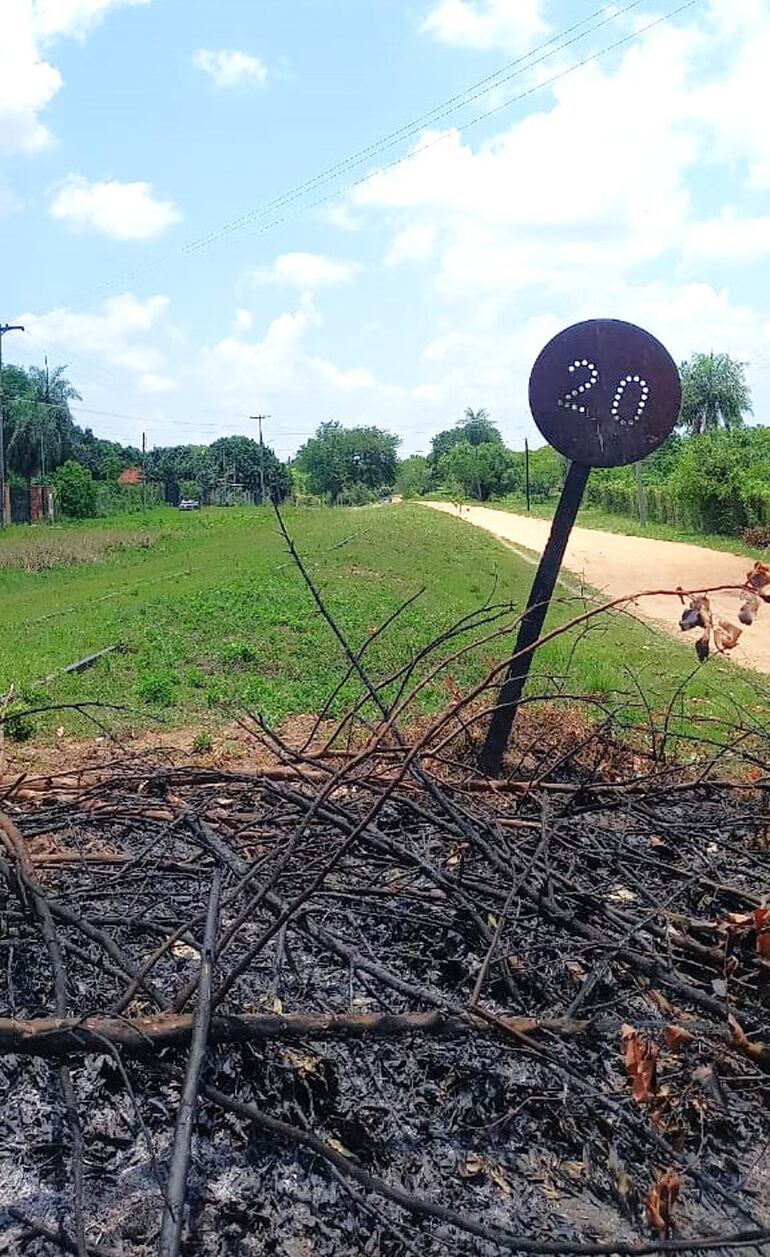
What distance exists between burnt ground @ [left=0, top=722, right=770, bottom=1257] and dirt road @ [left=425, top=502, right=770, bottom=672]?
30.6 ft

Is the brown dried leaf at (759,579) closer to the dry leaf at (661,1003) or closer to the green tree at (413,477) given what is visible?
the dry leaf at (661,1003)

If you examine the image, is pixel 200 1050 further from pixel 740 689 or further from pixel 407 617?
pixel 407 617

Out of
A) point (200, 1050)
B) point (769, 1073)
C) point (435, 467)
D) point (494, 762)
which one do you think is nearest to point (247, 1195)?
point (200, 1050)

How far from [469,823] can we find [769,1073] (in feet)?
3.34

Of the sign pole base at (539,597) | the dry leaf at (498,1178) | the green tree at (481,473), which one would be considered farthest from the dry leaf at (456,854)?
the green tree at (481,473)

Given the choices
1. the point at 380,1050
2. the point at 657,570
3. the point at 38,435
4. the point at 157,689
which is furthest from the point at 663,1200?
the point at 38,435

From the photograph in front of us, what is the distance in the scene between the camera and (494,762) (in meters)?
5.12

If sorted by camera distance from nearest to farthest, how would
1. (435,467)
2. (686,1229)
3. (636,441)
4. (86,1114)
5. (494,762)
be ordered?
(686,1229) < (86,1114) < (636,441) < (494,762) < (435,467)

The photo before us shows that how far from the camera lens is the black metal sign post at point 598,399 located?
4637mm

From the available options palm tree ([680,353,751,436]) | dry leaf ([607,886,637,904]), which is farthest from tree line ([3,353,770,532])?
dry leaf ([607,886,637,904])

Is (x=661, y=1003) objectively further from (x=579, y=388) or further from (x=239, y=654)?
(x=239, y=654)

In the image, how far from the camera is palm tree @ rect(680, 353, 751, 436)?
47.0 metres

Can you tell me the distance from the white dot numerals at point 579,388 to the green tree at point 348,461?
6216 cm

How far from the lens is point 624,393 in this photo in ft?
15.4
